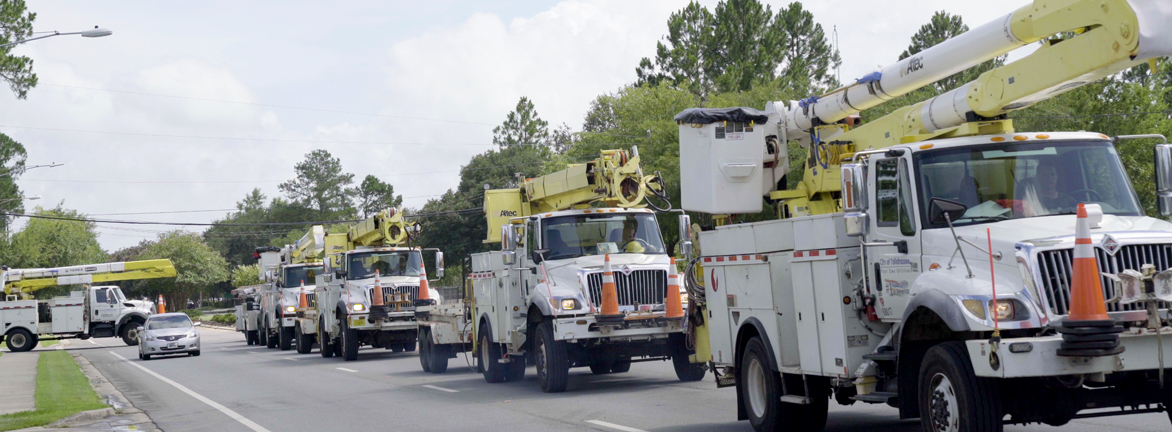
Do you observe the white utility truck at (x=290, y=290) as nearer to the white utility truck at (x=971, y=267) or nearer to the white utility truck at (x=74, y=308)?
the white utility truck at (x=74, y=308)

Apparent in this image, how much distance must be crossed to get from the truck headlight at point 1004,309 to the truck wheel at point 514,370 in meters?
12.0

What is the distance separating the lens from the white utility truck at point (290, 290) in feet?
116

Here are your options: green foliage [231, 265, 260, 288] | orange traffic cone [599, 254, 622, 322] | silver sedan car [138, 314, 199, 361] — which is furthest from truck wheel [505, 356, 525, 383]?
green foliage [231, 265, 260, 288]

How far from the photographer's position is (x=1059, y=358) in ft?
23.0

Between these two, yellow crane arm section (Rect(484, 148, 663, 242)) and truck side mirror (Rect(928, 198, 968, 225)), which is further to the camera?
yellow crane arm section (Rect(484, 148, 663, 242))

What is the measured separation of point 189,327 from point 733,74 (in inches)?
1267

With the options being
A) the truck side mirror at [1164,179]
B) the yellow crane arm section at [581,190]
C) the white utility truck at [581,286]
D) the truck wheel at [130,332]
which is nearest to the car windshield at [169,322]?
the truck wheel at [130,332]

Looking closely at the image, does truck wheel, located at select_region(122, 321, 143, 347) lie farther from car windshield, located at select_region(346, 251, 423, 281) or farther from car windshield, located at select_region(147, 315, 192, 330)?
car windshield, located at select_region(346, 251, 423, 281)

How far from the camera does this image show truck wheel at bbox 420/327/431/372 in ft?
72.6

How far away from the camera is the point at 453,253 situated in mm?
72812

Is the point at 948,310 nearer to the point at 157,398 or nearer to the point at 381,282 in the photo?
the point at 157,398

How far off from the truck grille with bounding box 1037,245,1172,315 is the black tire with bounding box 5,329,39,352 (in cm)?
4324

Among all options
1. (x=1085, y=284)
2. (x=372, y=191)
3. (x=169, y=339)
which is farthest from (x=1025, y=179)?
(x=372, y=191)

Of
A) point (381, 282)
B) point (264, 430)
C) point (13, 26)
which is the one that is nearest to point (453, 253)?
point (13, 26)
